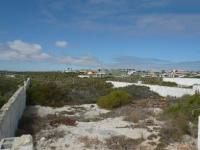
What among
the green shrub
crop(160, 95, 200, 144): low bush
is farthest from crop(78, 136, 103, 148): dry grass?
the green shrub

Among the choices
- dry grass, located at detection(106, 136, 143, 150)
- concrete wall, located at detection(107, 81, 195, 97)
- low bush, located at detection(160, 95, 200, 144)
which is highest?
concrete wall, located at detection(107, 81, 195, 97)

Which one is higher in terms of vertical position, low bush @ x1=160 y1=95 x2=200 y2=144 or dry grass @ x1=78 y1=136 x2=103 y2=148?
low bush @ x1=160 y1=95 x2=200 y2=144

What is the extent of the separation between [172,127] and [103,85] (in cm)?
2610

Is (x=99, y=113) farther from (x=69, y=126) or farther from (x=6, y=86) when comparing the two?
(x=6, y=86)

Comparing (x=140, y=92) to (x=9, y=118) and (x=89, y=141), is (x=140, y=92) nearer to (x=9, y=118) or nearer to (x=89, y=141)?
(x=89, y=141)

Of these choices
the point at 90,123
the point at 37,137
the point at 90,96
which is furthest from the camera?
the point at 90,96

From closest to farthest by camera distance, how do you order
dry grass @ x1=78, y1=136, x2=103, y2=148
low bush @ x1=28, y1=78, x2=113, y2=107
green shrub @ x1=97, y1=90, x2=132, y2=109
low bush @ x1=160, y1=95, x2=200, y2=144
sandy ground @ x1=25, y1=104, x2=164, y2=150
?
sandy ground @ x1=25, y1=104, x2=164, y2=150 < dry grass @ x1=78, y1=136, x2=103, y2=148 < low bush @ x1=160, y1=95, x2=200, y2=144 < green shrub @ x1=97, y1=90, x2=132, y2=109 < low bush @ x1=28, y1=78, x2=113, y2=107

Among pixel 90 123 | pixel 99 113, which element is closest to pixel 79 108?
pixel 99 113

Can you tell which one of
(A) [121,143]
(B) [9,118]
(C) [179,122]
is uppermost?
(B) [9,118]

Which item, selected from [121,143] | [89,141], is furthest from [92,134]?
[121,143]

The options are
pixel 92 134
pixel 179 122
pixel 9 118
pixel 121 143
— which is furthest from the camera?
pixel 179 122

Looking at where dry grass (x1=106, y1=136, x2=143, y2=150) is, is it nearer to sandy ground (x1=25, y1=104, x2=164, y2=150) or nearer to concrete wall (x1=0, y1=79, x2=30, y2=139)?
sandy ground (x1=25, y1=104, x2=164, y2=150)

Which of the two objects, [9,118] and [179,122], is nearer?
[9,118]

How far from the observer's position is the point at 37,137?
1722cm
